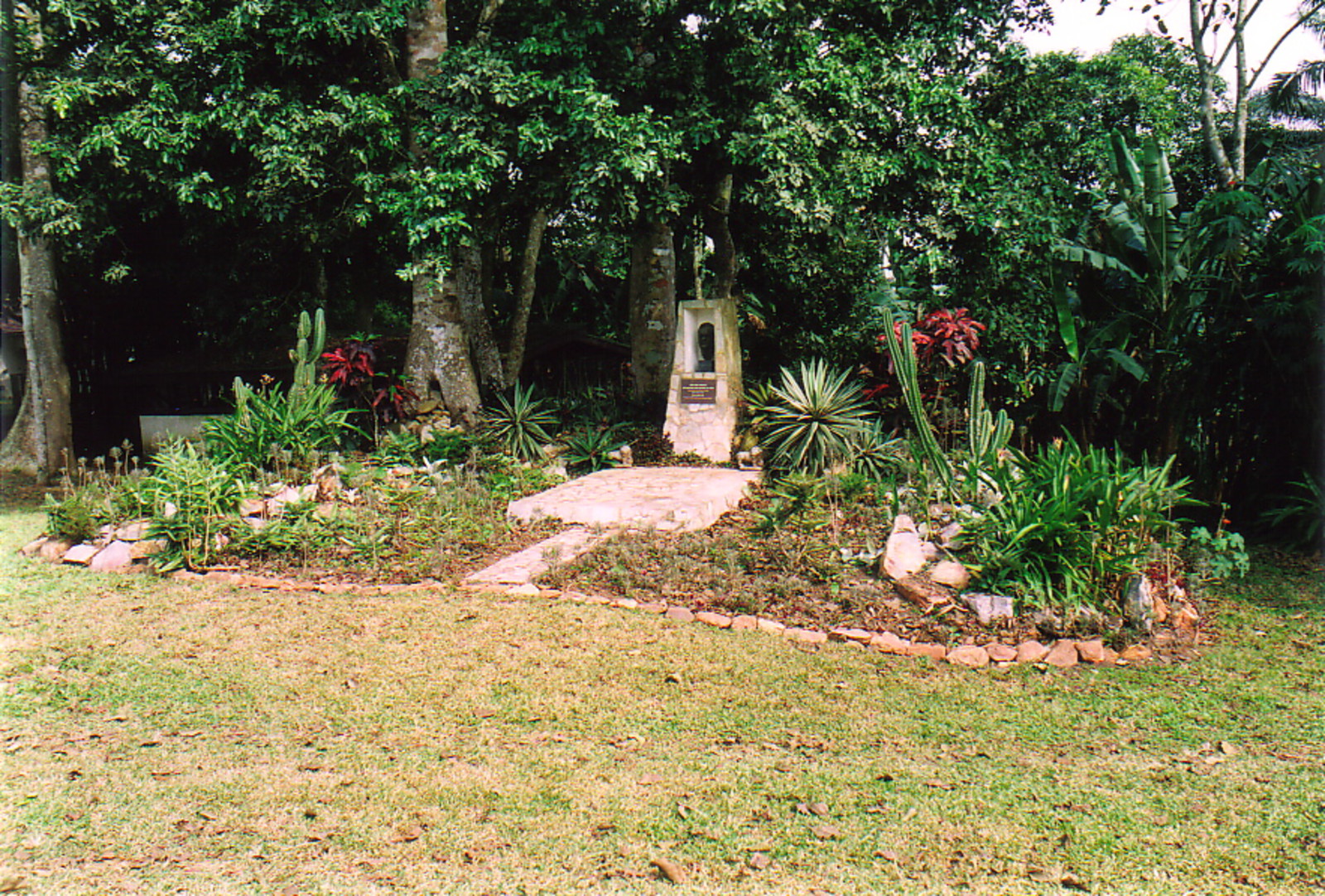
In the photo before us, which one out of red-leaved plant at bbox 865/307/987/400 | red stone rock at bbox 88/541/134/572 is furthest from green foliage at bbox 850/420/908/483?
red stone rock at bbox 88/541/134/572

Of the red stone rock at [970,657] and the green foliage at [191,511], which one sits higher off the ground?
the green foliage at [191,511]

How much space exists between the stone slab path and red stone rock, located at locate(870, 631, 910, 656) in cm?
228

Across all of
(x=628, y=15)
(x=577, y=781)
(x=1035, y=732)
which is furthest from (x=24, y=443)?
(x=1035, y=732)

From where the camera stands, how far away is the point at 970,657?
5129mm

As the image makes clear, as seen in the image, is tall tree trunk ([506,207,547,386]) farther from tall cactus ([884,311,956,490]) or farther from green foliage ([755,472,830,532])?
tall cactus ([884,311,956,490])

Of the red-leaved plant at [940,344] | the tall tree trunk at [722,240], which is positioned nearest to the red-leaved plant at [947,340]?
the red-leaved plant at [940,344]

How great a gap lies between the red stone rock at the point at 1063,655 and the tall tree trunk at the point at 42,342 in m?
11.8

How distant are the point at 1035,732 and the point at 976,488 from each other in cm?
261

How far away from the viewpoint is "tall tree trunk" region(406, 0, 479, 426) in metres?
11.3

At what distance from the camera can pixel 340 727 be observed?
424 cm

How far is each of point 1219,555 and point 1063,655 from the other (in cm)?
233

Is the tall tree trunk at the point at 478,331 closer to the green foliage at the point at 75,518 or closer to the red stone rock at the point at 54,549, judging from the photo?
the green foliage at the point at 75,518

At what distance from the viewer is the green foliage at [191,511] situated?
22.9 feet

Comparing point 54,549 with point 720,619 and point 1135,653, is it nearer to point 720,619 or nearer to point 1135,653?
point 720,619
